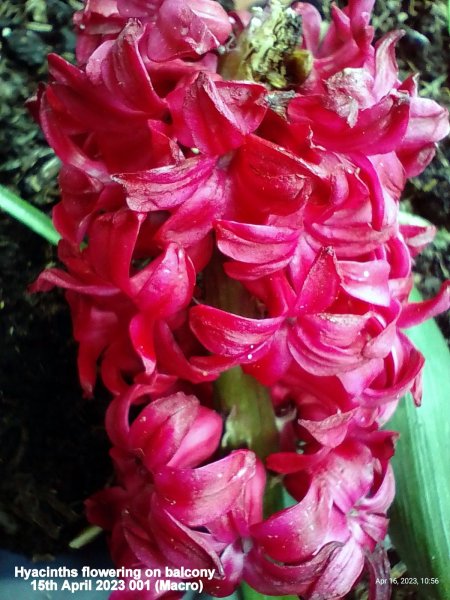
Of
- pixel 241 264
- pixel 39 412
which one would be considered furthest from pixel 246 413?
pixel 39 412

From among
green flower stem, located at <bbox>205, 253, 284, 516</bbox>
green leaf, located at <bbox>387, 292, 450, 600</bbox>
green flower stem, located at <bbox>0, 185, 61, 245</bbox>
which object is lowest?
green leaf, located at <bbox>387, 292, 450, 600</bbox>

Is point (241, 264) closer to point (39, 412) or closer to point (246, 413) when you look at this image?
point (246, 413)

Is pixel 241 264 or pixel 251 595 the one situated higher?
pixel 241 264

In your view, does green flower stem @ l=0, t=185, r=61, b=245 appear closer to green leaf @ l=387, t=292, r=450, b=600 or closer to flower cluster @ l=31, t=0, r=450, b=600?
Answer: flower cluster @ l=31, t=0, r=450, b=600

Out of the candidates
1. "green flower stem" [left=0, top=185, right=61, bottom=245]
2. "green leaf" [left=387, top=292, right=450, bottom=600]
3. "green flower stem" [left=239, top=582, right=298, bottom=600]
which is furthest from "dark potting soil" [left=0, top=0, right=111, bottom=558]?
"green leaf" [left=387, top=292, right=450, bottom=600]

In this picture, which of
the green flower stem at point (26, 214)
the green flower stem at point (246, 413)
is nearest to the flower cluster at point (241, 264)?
the green flower stem at point (246, 413)

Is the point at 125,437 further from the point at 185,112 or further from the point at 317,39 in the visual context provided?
the point at 317,39
